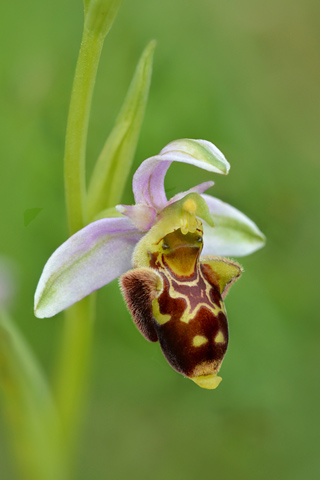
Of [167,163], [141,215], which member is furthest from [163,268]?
[167,163]

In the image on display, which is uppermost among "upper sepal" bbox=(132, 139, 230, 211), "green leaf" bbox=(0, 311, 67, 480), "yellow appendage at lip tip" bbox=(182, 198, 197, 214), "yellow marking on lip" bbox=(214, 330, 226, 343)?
"upper sepal" bbox=(132, 139, 230, 211)

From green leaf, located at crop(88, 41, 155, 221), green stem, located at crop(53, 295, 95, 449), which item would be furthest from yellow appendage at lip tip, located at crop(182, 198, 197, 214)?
green stem, located at crop(53, 295, 95, 449)

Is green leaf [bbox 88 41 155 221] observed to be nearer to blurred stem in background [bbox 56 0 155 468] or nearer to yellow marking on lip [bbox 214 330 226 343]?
blurred stem in background [bbox 56 0 155 468]

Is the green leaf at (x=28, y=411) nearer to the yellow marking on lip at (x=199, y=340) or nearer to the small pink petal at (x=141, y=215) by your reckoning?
the small pink petal at (x=141, y=215)

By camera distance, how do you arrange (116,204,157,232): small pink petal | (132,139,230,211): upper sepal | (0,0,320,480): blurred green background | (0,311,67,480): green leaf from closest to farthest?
1. (132,139,230,211): upper sepal
2. (116,204,157,232): small pink petal
3. (0,311,67,480): green leaf
4. (0,0,320,480): blurred green background

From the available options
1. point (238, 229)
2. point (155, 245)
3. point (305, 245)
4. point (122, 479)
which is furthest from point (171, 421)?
point (155, 245)
